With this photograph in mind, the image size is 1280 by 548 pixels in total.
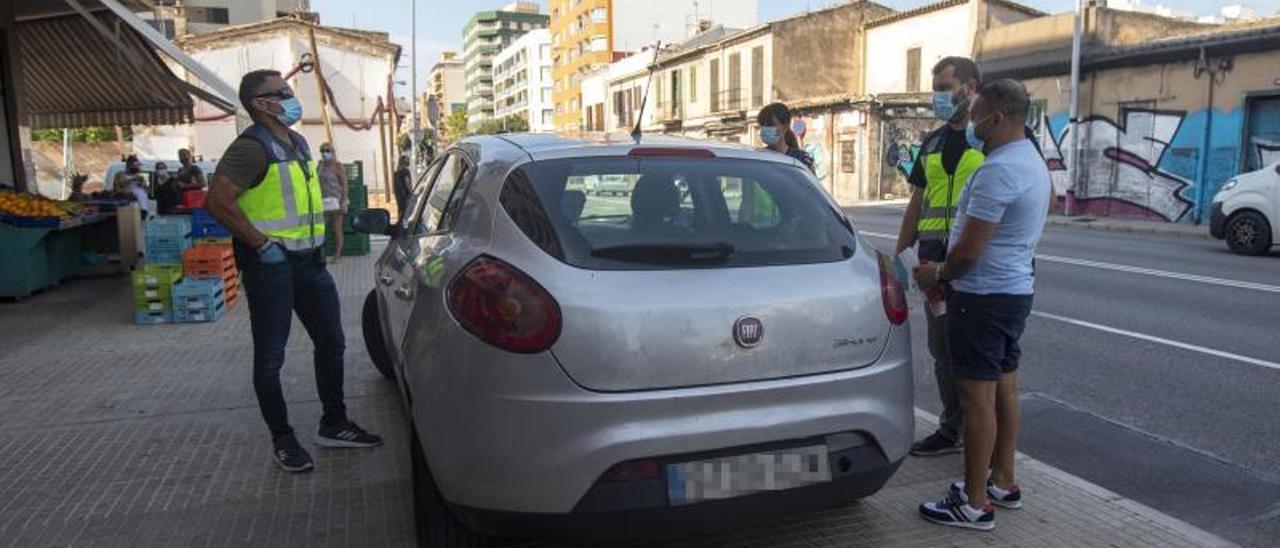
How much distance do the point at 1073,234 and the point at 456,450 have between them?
57.2ft

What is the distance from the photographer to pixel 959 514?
11.3 feet

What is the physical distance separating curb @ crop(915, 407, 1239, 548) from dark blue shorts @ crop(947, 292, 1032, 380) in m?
0.87

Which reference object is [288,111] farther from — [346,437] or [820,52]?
[820,52]

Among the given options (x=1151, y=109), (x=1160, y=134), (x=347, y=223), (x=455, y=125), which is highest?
(x=455, y=125)

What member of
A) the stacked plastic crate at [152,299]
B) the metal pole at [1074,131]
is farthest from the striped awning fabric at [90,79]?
the metal pole at [1074,131]

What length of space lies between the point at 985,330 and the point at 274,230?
3123 millimetres

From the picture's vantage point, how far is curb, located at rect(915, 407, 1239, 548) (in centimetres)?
333

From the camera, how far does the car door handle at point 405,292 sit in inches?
136

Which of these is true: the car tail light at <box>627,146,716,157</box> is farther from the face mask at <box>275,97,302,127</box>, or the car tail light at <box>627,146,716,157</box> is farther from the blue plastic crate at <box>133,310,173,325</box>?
the blue plastic crate at <box>133,310,173,325</box>

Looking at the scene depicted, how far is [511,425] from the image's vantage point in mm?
2617

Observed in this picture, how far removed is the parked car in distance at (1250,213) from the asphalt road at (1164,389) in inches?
97.5

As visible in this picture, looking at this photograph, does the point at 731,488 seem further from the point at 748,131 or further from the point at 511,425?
the point at 748,131

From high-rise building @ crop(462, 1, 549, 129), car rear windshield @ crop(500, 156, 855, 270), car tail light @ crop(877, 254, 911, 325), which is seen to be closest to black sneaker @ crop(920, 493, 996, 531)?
car tail light @ crop(877, 254, 911, 325)

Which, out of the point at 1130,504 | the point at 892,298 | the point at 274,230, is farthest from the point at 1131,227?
the point at 274,230
